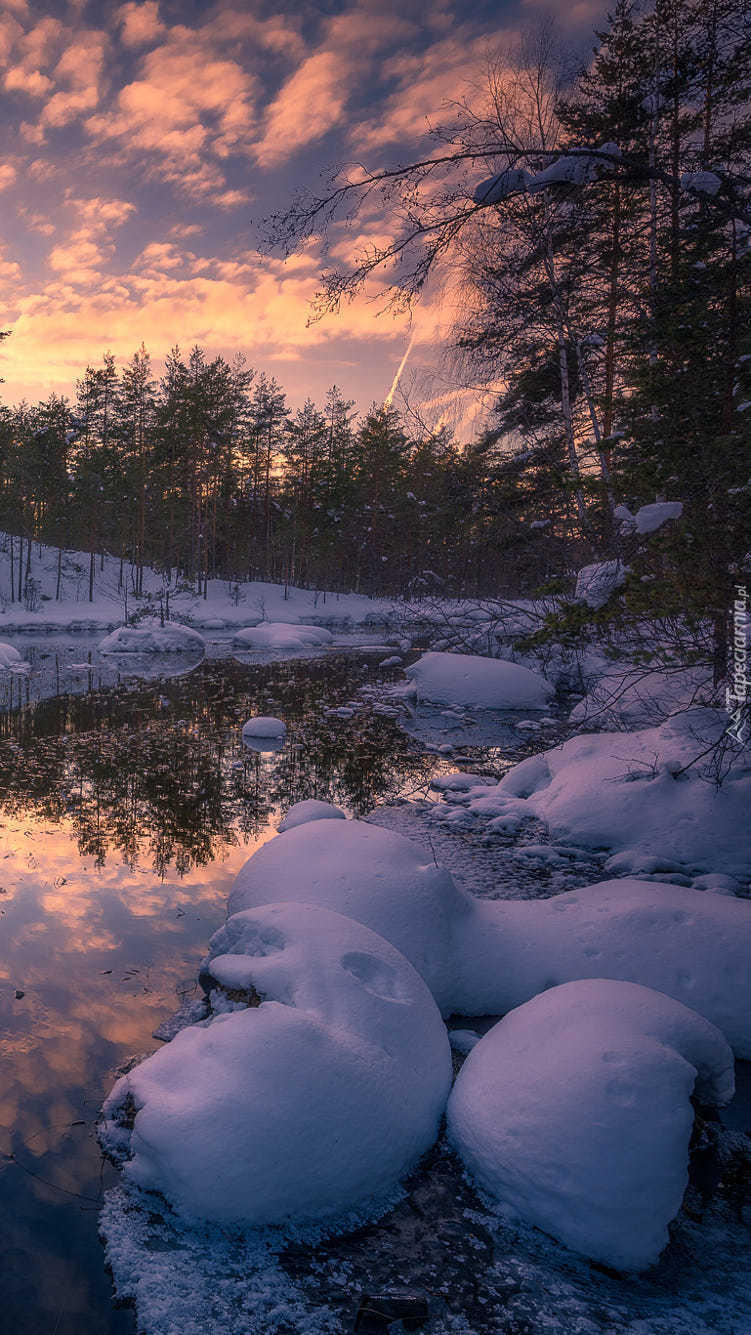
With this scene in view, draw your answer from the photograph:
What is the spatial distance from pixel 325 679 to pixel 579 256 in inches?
463

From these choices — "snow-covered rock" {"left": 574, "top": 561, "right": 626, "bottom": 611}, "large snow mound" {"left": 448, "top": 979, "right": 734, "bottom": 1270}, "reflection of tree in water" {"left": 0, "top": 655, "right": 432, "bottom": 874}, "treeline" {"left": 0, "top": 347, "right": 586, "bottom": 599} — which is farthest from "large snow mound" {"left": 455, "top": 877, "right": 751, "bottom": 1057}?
"treeline" {"left": 0, "top": 347, "right": 586, "bottom": 599}

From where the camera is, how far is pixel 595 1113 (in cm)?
254

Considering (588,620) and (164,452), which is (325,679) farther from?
(164,452)

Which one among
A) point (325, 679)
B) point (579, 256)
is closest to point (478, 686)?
point (325, 679)

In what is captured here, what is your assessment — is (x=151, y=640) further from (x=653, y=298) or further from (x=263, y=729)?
(x=653, y=298)

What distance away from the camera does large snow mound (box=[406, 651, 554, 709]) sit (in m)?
15.3

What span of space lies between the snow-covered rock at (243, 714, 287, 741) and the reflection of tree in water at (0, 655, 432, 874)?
25 centimetres

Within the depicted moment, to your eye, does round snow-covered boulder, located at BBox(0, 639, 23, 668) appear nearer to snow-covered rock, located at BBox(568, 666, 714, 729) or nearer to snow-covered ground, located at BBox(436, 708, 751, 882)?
snow-covered ground, located at BBox(436, 708, 751, 882)

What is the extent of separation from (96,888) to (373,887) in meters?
2.79

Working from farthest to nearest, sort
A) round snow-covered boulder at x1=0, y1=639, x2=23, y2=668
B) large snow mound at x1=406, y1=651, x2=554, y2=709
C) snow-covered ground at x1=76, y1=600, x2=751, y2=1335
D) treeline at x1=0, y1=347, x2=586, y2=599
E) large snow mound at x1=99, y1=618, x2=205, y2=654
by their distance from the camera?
treeline at x1=0, y1=347, x2=586, y2=599 → large snow mound at x1=99, y1=618, x2=205, y2=654 → round snow-covered boulder at x1=0, y1=639, x2=23, y2=668 → large snow mound at x1=406, y1=651, x2=554, y2=709 → snow-covered ground at x1=76, y1=600, x2=751, y2=1335

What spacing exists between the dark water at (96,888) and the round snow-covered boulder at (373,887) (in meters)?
0.70

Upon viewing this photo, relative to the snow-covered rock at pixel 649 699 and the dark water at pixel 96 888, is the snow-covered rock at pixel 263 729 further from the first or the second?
the snow-covered rock at pixel 649 699

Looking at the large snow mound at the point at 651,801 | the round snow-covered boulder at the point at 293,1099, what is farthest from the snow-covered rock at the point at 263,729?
the round snow-covered boulder at the point at 293,1099

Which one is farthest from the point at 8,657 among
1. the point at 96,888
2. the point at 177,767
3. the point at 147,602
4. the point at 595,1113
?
the point at 595,1113
